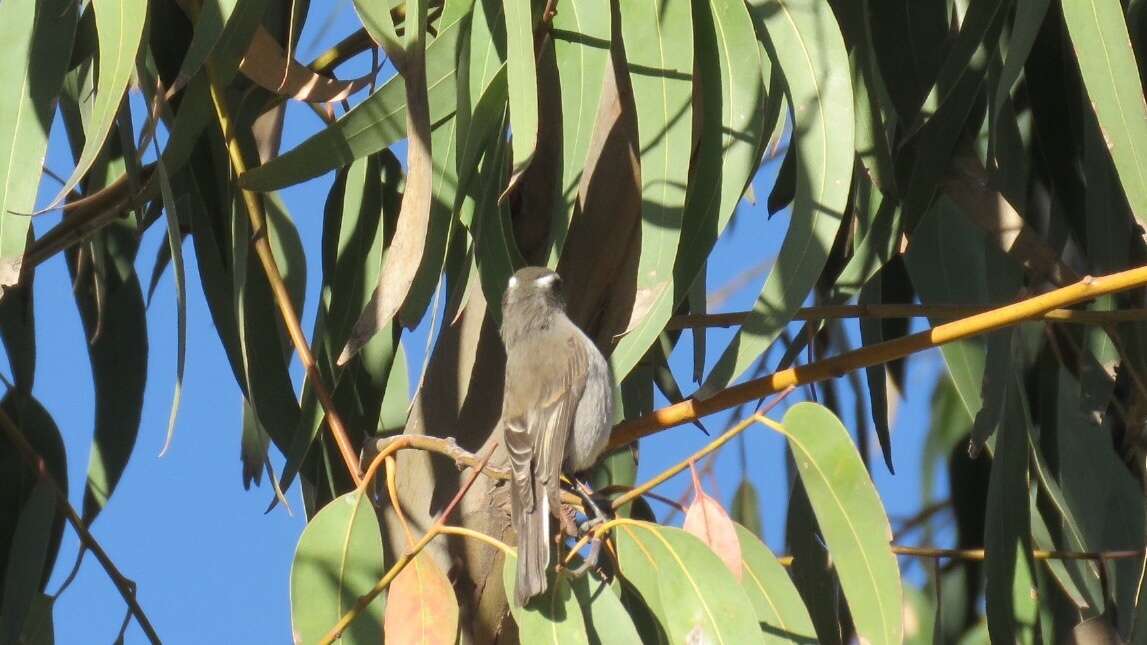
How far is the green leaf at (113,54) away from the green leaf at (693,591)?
940mm

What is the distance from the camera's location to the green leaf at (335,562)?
2164mm

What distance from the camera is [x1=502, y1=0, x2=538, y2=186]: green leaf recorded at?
199cm

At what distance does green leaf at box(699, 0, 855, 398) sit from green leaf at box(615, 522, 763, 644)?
10.4 inches

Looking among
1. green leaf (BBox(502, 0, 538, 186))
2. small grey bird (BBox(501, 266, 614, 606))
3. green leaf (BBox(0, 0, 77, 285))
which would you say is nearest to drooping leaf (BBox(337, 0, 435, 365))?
green leaf (BBox(502, 0, 538, 186))

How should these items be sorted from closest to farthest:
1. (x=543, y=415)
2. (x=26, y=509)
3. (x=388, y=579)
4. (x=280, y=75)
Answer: (x=388, y=579) → (x=280, y=75) → (x=543, y=415) → (x=26, y=509)

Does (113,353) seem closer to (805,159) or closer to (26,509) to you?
(26,509)

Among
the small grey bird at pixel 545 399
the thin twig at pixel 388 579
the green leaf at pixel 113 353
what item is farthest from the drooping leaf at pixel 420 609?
the green leaf at pixel 113 353

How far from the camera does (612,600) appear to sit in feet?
7.27

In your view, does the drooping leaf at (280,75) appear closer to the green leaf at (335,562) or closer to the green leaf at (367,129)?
the green leaf at (367,129)

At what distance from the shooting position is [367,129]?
2.29 meters

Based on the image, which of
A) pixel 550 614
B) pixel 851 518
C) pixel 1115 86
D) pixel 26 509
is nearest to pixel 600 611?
pixel 550 614

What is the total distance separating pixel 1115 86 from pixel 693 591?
93cm

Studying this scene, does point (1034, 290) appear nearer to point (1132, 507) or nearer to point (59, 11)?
point (1132, 507)

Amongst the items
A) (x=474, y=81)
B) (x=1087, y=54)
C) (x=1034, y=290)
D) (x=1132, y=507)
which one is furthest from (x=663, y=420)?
(x=1132, y=507)
